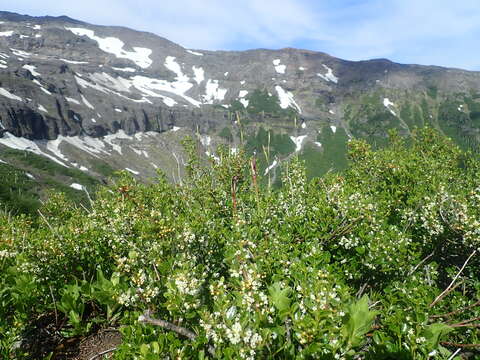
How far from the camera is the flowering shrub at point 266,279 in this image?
4.50m

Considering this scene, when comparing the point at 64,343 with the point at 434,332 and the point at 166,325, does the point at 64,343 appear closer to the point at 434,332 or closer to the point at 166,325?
the point at 166,325

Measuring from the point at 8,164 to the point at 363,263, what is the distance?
704 feet

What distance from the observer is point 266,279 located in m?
6.61

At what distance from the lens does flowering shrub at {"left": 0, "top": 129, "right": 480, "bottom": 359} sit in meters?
4.50

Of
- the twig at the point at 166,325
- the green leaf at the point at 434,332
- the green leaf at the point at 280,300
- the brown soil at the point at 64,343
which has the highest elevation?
the green leaf at the point at 434,332

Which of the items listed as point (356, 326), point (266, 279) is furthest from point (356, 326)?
point (266, 279)

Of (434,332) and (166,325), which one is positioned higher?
(434,332)

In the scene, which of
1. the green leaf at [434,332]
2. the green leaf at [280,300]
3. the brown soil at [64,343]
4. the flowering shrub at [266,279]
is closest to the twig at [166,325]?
the flowering shrub at [266,279]

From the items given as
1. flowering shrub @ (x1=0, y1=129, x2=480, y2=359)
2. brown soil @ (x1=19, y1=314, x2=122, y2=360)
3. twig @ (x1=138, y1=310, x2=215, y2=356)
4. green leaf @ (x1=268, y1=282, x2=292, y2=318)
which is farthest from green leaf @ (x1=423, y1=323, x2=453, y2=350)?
brown soil @ (x1=19, y1=314, x2=122, y2=360)

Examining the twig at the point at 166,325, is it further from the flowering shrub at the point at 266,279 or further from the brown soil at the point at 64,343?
the brown soil at the point at 64,343

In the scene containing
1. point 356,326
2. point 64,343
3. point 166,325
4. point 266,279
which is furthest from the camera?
point 64,343

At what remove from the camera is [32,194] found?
16238cm

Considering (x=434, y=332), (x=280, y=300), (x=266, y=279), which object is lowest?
(x=266, y=279)

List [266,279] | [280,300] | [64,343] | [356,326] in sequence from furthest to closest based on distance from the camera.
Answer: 1. [64,343]
2. [266,279]
3. [280,300]
4. [356,326]
